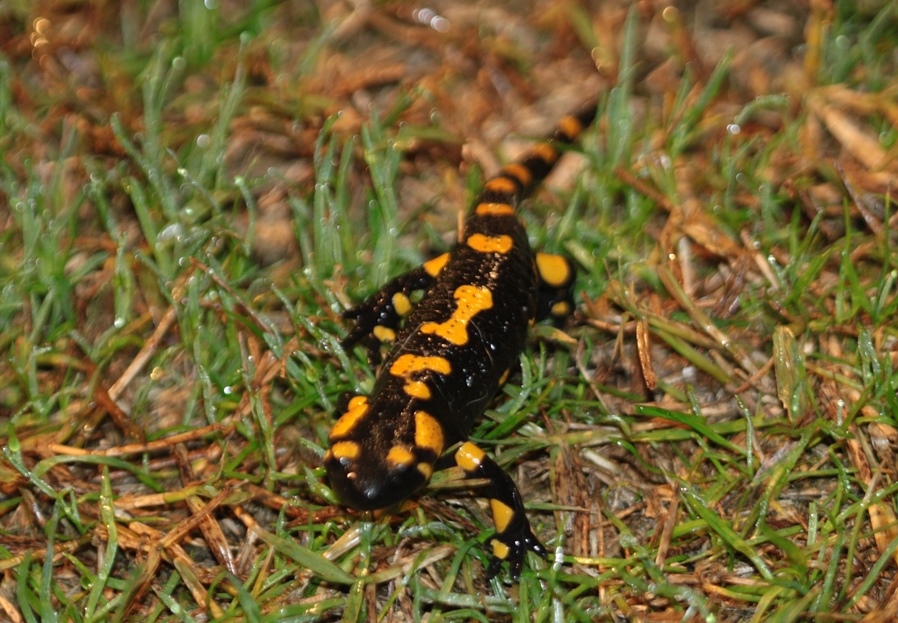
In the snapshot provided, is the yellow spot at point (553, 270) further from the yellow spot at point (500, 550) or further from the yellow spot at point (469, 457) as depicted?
the yellow spot at point (500, 550)

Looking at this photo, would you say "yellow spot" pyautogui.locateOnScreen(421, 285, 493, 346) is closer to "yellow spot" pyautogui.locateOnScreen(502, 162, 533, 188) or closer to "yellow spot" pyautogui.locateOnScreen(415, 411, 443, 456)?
"yellow spot" pyautogui.locateOnScreen(415, 411, 443, 456)

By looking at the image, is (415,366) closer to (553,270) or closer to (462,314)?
(462,314)

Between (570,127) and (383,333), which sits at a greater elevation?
(570,127)

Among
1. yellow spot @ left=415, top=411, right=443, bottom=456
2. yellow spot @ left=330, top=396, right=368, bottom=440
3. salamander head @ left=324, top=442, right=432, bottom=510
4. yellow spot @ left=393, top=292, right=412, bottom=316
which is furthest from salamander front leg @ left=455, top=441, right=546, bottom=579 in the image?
yellow spot @ left=393, top=292, right=412, bottom=316

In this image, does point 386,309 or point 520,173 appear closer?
point 386,309

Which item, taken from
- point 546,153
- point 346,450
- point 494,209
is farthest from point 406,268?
point 346,450

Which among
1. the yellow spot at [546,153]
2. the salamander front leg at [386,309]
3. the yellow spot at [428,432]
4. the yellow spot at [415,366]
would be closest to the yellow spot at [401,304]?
the salamander front leg at [386,309]
